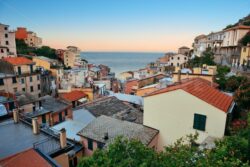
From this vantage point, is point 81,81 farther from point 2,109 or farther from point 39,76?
point 2,109

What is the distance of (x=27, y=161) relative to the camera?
27.1 ft

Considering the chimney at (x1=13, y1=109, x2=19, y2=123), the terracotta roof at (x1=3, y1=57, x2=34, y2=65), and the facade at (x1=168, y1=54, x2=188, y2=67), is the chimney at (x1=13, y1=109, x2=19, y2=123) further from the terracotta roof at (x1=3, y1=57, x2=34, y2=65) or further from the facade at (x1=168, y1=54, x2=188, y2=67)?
the facade at (x1=168, y1=54, x2=188, y2=67)

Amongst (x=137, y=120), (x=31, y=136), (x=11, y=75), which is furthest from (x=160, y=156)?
(x=11, y=75)

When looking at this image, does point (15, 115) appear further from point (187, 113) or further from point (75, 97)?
point (75, 97)

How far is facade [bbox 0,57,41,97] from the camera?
109 ft

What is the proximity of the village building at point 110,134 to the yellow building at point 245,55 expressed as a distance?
31.9 meters

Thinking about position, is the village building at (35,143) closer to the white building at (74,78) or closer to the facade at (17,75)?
the facade at (17,75)

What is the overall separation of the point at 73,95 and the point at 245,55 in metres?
36.2

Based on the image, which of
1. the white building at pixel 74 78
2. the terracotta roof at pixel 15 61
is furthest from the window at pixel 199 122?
the white building at pixel 74 78

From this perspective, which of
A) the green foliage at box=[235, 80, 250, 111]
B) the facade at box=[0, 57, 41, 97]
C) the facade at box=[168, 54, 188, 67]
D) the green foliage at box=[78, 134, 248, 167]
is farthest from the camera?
the facade at box=[168, 54, 188, 67]

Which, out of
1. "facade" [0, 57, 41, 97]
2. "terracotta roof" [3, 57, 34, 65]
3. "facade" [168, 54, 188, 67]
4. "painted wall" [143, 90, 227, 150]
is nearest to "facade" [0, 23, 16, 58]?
"terracotta roof" [3, 57, 34, 65]

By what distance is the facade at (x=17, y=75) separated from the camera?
3313cm

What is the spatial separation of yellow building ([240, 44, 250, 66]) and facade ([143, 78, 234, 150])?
91.2 feet

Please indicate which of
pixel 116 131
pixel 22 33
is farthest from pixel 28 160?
pixel 22 33
